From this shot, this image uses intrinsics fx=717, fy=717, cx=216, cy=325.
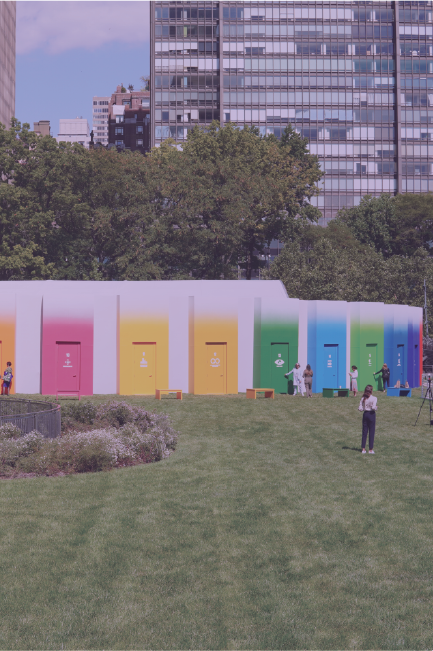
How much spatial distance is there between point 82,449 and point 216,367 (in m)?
19.8

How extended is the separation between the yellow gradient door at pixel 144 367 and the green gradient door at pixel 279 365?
6.13 metres

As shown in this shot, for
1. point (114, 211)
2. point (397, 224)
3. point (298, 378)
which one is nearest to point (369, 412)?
point (298, 378)

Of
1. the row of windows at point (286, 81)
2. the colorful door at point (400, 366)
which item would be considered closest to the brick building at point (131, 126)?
the row of windows at point (286, 81)

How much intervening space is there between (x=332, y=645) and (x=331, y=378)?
103 feet

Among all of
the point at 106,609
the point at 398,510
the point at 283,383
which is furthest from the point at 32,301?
the point at 106,609

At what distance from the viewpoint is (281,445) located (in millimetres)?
20344

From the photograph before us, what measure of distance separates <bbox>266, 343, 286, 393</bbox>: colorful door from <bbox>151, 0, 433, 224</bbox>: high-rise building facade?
237 ft

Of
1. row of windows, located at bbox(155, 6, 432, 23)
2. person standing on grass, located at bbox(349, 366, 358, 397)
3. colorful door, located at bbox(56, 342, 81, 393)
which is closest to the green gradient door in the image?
person standing on grass, located at bbox(349, 366, 358, 397)

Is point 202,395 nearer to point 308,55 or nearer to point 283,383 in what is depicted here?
point 283,383

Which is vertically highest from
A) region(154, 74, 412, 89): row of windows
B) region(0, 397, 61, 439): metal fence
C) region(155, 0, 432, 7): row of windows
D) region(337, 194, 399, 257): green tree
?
region(155, 0, 432, 7): row of windows

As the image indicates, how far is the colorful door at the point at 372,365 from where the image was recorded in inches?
1596

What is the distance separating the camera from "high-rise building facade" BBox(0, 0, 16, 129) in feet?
406

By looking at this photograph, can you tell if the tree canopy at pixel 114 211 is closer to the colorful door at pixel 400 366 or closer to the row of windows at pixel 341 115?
the colorful door at pixel 400 366

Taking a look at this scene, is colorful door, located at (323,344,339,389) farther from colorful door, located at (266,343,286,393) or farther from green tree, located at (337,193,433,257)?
green tree, located at (337,193,433,257)
